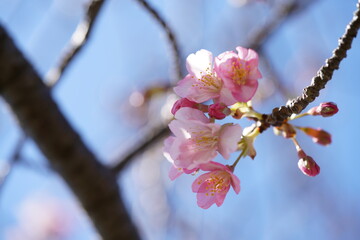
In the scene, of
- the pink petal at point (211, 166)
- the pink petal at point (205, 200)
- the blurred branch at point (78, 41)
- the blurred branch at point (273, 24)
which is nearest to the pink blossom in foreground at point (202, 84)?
the pink petal at point (211, 166)

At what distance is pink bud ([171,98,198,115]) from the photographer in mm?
971

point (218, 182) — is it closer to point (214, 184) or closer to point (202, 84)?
point (214, 184)

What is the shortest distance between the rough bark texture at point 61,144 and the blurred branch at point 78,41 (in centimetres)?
10

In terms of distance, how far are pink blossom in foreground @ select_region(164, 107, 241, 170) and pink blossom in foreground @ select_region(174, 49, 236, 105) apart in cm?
6

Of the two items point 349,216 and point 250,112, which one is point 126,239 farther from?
point 349,216

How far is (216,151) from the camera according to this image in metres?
0.95

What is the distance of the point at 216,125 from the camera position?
36.1 inches

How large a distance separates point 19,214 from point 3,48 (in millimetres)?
3034

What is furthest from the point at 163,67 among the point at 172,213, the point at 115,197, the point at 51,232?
the point at 51,232

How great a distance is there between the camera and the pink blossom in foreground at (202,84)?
98 cm

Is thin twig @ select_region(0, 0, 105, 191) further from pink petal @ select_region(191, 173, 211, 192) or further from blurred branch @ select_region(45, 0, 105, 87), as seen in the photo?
pink petal @ select_region(191, 173, 211, 192)

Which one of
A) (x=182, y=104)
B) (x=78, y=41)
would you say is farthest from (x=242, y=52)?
(x=78, y=41)

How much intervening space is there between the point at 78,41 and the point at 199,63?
63 cm

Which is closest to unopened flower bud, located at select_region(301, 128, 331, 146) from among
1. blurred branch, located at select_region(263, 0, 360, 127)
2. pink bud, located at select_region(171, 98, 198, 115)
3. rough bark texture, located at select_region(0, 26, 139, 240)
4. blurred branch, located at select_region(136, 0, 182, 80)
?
blurred branch, located at select_region(263, 0, 360, 127)
